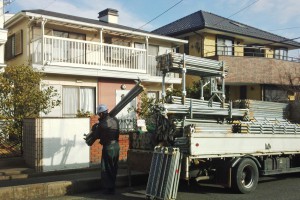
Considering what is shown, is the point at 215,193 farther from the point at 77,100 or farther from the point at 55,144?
the point at 77,100

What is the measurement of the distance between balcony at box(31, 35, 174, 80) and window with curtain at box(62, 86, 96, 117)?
98 cm

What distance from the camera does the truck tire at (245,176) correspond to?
8133 millimetres

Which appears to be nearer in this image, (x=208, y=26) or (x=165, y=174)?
(x=165, y=174)

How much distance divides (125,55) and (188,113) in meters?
10.7

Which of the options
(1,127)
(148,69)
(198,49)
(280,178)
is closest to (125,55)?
(148,69)

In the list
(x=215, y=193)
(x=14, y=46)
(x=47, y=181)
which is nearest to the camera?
(x=215, y=193)

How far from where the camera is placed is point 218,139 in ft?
26.3

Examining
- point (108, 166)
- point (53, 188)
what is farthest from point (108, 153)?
point (53, 188)

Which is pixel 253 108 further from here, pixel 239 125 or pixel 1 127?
pixel 1 127

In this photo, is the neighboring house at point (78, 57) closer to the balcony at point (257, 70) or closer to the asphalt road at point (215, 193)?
the balcony at point (257, 70)

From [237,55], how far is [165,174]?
20.1m

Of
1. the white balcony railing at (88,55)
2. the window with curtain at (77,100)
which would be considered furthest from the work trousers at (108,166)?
the window with curtain at (77,100)

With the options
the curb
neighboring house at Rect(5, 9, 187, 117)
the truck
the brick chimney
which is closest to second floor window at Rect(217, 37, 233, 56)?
neighboring house at Rect(5, 9, 187, 117)

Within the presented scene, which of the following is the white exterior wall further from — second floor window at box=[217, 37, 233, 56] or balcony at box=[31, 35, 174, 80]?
second floor window at box=[217, 37, 233, 56]
